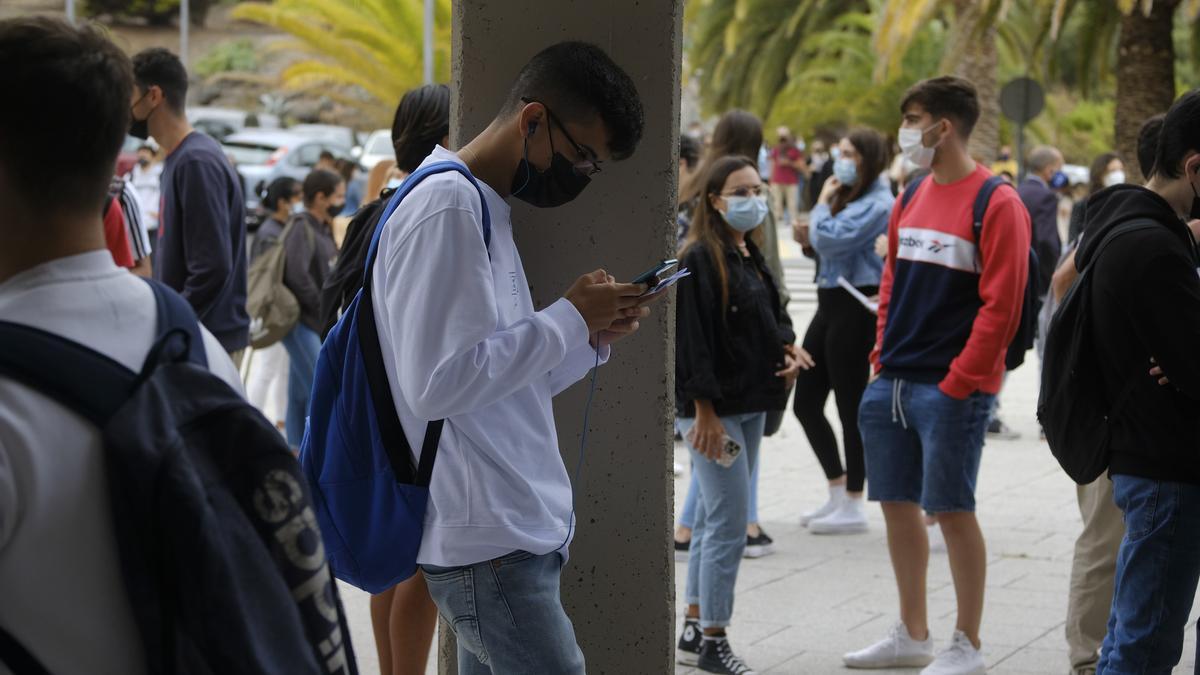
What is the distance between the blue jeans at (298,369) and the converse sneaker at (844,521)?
10.1 feet

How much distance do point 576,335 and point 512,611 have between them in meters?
0.56

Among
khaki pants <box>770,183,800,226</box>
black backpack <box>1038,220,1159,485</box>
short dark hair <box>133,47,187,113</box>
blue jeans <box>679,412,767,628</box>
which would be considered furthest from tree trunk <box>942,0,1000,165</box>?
black backpack <box>1038,220,1159,485</box>

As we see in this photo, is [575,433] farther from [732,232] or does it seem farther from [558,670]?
[732,232]

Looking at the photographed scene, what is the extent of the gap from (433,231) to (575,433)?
133 cm

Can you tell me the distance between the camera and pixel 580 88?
290cm

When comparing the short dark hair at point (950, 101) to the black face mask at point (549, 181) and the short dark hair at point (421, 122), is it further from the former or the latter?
the black face mask at point (549, 181)

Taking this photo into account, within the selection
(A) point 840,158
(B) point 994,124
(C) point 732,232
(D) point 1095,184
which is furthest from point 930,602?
(B) point 994,124

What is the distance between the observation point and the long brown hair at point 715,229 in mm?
5434

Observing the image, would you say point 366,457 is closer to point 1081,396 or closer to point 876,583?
point 1081,396

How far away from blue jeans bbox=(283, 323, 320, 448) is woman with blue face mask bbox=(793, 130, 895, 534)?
291 cm

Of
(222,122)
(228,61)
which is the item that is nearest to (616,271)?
(222,122)

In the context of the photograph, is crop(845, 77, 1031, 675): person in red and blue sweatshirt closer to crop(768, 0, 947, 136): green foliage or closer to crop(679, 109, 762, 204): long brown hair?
crop(679, 109, 762, 204): long brown hair

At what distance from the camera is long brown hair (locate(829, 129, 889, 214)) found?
737cm

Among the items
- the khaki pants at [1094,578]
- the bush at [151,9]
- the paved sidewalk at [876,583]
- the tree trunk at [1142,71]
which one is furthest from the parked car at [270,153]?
the bush at [151,9]
